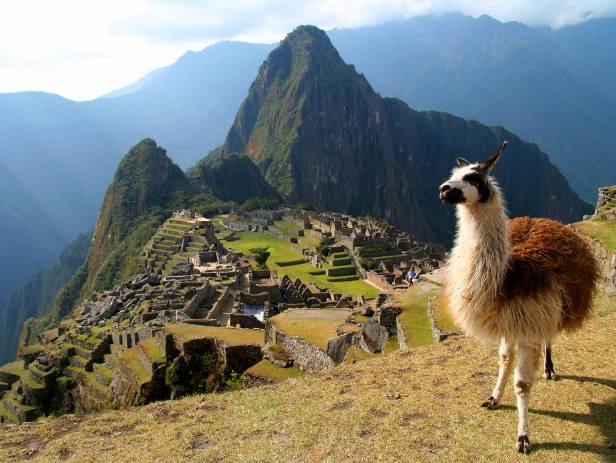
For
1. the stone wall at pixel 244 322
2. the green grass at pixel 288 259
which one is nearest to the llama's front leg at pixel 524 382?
the stone wall at pixel 244 322

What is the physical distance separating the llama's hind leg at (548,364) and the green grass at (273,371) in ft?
14.9

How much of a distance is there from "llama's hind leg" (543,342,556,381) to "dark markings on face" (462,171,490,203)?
165 cm

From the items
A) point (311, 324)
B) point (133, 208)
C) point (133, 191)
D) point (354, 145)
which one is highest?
point (354, 145)

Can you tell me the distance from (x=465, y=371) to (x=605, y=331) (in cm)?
182

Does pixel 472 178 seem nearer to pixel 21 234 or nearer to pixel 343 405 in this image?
pixel 343 405

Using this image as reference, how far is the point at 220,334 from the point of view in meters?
11.2

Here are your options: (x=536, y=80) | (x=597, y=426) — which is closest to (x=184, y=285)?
(x=597, y=426)

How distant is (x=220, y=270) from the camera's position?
30453 mm

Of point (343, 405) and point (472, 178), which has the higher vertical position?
point (472, 178)

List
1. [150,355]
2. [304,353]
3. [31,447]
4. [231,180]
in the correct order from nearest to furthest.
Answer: [31,447] → [304,353] → [150,355] → [231,180]

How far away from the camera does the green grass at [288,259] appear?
2908 cm

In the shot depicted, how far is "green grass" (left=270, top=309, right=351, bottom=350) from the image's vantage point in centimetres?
958

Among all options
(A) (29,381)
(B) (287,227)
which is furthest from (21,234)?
(A) (29,381)

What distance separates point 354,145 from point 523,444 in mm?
147382
